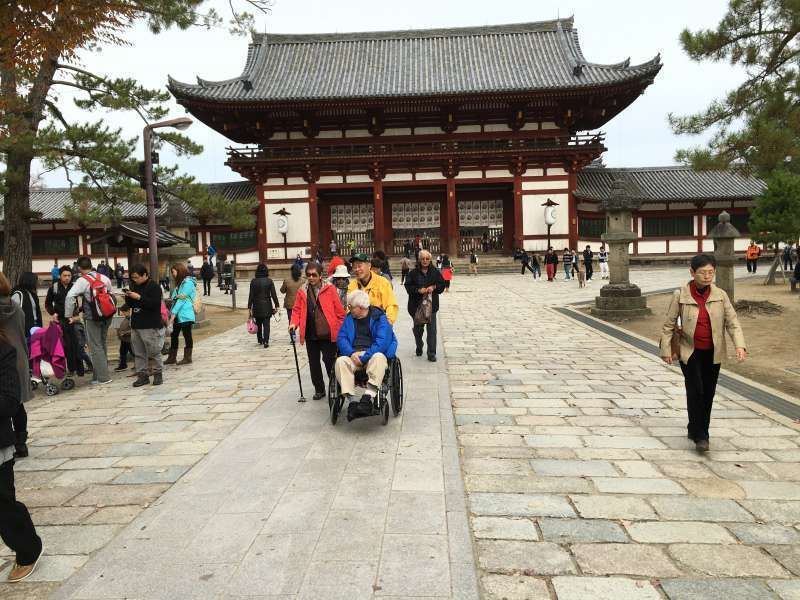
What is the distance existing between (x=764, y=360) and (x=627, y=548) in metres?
6.56

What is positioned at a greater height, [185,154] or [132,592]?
[185,154]

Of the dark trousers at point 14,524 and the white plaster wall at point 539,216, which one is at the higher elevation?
the white plaster wall at point 539,216

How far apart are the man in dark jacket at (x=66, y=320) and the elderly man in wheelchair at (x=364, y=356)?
469 cm

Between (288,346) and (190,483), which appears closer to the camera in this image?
(190,483)

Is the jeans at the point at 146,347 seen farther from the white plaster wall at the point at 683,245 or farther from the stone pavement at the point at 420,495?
the white plaster wall at the point at 683,245

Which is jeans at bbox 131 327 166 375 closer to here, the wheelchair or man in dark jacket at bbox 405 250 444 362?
the wheelchair

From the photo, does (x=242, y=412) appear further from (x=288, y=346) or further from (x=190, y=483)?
(x=288, y=346)

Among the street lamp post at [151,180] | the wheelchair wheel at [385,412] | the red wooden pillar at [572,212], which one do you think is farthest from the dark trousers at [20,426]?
the red wooden pillar at [572,212]

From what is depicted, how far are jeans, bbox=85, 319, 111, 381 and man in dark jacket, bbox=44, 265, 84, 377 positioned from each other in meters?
0.46

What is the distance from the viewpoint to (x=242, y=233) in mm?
28859

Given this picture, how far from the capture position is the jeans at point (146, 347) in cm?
746

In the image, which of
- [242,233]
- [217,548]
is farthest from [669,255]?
[217,548]

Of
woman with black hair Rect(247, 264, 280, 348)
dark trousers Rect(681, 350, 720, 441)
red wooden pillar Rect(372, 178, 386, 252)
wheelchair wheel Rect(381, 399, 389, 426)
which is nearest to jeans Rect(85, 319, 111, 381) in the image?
woman with black hair Rect(247, 264, 280, 348)

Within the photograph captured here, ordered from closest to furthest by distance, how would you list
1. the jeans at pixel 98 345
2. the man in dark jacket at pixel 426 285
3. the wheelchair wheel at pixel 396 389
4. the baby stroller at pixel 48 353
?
1. the wheelchair wheel at pixel 396 389
2. the baby stroller at pixel 48 353
3. the jeans at pixel 98 345
4. the man in dark jacket at pixel 426 285
